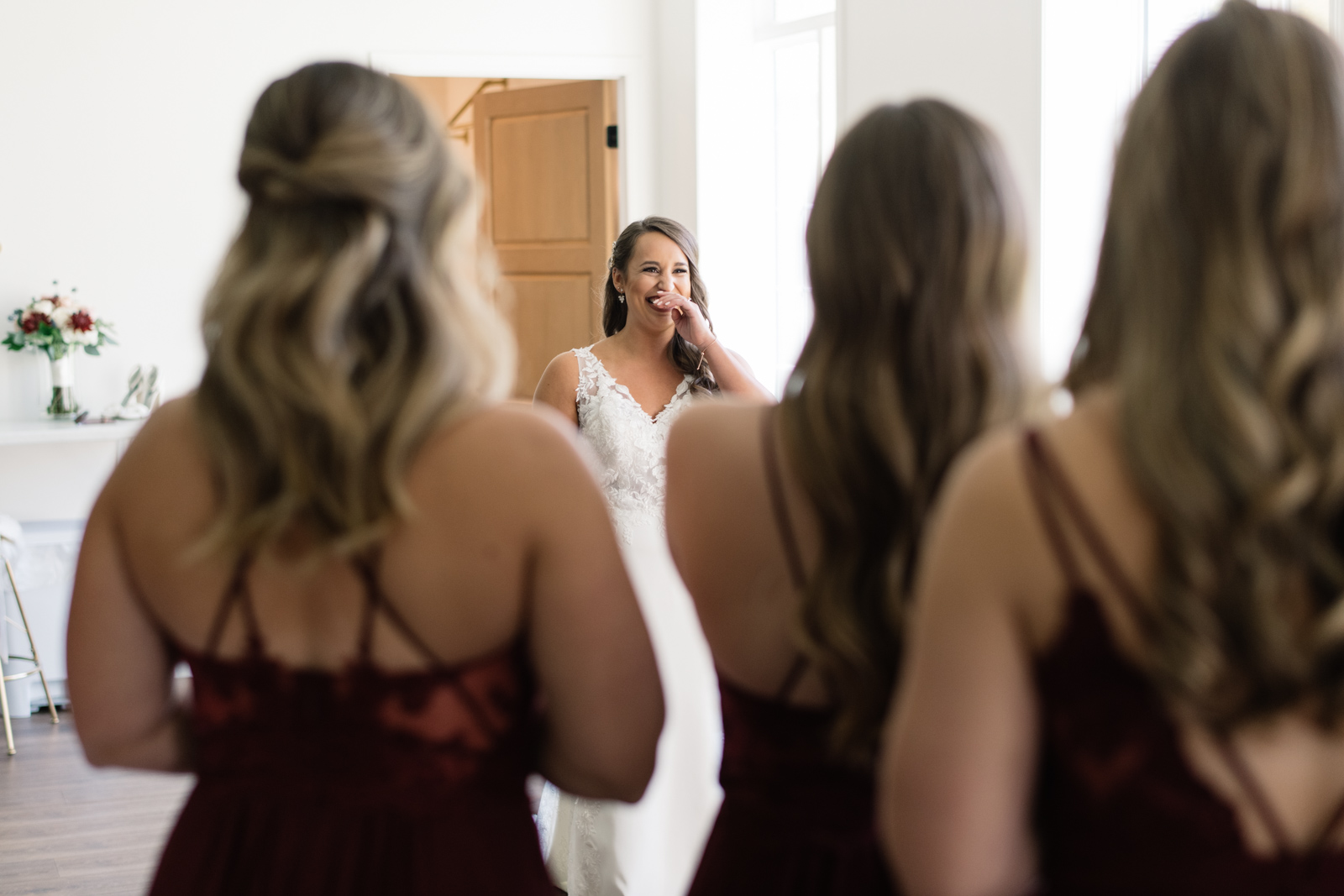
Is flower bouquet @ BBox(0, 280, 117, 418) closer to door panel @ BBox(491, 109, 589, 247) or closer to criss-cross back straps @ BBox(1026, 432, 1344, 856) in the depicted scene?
door panel @ BBox(491, 109, 589, 247)

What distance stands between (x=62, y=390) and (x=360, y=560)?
4.38 metres

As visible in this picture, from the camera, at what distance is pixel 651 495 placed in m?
3.23

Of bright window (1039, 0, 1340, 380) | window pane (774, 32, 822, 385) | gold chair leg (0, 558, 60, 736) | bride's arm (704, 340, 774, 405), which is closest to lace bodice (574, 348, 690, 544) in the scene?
bride's arm (704, 340, 774, 405)

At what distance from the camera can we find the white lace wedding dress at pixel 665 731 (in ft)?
9.46

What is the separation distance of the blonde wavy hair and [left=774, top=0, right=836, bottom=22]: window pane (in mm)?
4344

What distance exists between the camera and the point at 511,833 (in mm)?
1195

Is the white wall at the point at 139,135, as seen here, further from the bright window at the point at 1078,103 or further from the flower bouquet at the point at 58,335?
the bright window at the point at 1078,103

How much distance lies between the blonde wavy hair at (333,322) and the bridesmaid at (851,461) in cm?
32

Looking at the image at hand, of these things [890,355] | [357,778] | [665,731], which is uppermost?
[890,355]

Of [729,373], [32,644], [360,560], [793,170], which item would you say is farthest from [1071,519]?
[793,170]

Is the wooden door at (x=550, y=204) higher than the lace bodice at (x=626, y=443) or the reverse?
higher

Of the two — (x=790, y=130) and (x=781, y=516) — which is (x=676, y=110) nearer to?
(x=790, y=130)

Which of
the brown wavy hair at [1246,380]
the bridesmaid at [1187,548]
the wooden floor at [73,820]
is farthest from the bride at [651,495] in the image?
the brown wavy hair at [1246,380]

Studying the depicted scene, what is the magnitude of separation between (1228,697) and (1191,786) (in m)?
0.08
